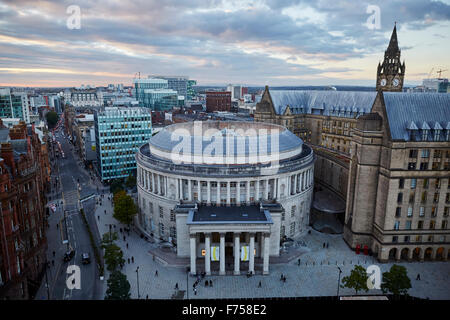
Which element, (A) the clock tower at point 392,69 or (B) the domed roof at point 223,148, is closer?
(B) the domed roof at point 223,148

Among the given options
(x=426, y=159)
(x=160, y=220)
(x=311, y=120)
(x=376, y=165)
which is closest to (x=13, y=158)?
(x=160, y=220)

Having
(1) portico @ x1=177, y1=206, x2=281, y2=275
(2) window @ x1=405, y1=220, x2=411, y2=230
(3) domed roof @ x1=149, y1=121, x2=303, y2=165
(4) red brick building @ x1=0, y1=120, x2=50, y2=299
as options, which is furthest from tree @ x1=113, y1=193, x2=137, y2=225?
(2) window @ x1=405, y1=220, x2=411, y2=230

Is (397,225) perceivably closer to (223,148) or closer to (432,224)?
(432,224)

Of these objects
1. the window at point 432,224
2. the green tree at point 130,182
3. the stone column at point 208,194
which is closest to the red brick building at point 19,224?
the stone column at point 208,194

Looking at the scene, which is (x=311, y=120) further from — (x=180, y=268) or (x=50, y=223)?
(x=50, y=223)

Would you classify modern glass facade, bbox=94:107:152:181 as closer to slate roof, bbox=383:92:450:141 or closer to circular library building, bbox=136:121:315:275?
circular library building, bbox=136:121:315:275

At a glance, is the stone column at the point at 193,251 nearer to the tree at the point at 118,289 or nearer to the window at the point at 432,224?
the tree at the point at 118,289

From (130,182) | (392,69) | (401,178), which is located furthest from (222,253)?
(392,69)
